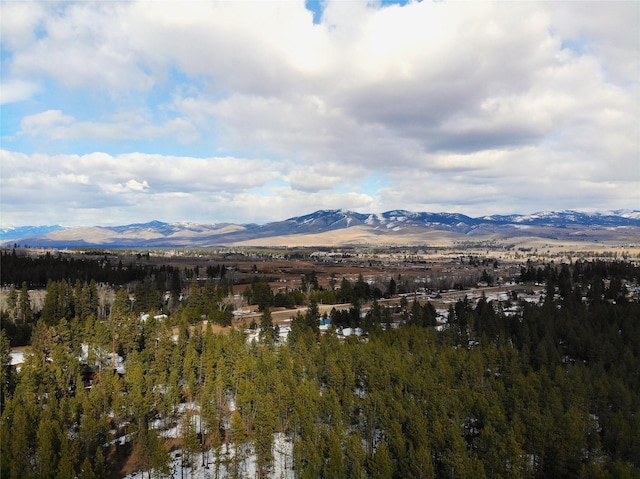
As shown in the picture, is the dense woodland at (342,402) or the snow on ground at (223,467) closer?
the dense woodland at (342,402)

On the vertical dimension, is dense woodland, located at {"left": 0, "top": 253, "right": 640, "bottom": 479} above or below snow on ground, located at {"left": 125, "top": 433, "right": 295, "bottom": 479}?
above

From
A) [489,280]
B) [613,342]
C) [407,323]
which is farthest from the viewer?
Answer: [489,280]

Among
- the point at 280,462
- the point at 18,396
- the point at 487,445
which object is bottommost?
the point at 280,462

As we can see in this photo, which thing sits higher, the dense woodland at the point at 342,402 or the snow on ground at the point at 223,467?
the dense woodland at the point at 342,402

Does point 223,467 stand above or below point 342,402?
below

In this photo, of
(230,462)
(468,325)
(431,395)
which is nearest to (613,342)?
(468,325)

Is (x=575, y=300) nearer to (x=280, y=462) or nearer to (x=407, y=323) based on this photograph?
(x=407, y=323)

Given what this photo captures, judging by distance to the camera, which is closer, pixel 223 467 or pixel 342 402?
pixel 223 467

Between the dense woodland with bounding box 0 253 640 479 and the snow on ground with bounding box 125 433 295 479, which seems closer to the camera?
the dense woodland with bounding box 0 253 640 479
